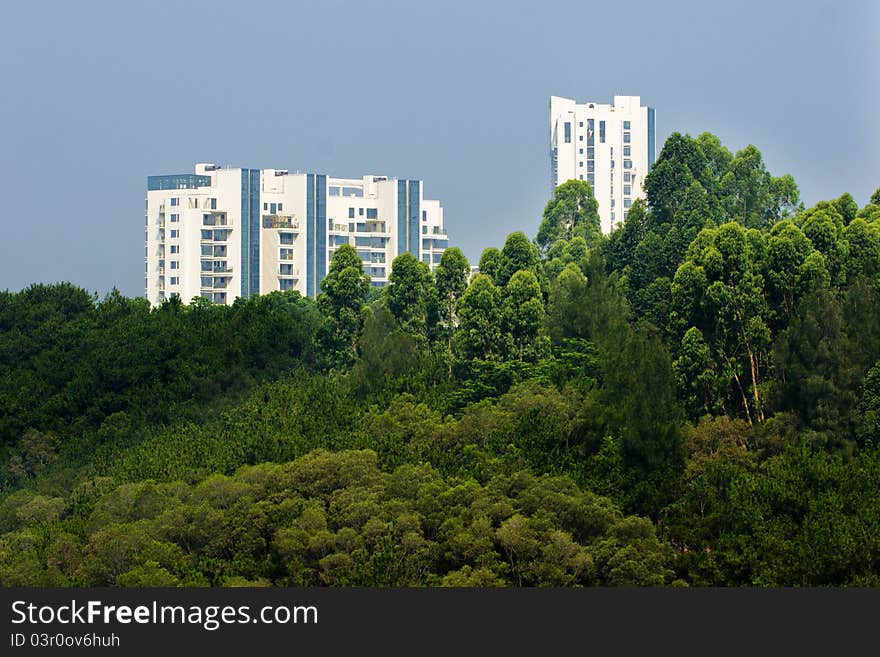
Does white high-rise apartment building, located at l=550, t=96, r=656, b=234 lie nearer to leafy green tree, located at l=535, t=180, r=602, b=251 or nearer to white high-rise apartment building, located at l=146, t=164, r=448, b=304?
white high-rise apartment building, located at l=146, t=164, r=448, b=304

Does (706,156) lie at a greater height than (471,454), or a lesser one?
greater

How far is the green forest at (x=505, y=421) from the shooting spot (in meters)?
19.9

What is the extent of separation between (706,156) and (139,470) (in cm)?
1257

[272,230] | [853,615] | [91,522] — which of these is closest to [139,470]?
[91,522]

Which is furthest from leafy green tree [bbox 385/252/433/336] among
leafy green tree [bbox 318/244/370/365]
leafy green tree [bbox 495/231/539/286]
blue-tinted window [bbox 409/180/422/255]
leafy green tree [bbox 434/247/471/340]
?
blue-tinted window [bbox 409/180/422/255]

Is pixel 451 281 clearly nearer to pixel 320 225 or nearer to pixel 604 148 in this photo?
pixel 320 225

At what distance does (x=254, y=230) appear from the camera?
62.5 metres

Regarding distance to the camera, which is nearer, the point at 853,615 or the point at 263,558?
the point at 853,615

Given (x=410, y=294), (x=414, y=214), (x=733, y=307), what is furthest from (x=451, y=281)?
(x=414, y=214)

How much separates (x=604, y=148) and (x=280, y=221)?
759 inches

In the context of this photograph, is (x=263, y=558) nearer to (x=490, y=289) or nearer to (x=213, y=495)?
(x=213, y=495)

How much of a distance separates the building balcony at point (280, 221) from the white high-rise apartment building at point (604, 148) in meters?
16.6

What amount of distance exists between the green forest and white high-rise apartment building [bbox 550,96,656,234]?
44503mm

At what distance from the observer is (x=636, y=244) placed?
2988cm
